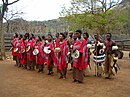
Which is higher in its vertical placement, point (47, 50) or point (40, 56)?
point (47, 50)

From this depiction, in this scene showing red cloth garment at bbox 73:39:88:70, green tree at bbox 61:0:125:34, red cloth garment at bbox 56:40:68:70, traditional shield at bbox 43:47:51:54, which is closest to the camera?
red cloth garment at bbox 73:39:88:70

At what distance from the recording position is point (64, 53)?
11.0 metres

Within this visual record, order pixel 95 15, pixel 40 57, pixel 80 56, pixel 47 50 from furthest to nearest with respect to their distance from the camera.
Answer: pixel 95 15
pixel 40 57
pixel 47 50
pixel 80 56

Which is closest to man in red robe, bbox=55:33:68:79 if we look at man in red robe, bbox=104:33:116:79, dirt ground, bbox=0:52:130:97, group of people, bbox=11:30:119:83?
group of people, bbox=11:30:119:83

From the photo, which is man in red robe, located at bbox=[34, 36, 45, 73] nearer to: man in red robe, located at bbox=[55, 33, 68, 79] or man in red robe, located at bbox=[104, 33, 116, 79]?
man in red robe, located at bbox=[55, 33, 68, 79]

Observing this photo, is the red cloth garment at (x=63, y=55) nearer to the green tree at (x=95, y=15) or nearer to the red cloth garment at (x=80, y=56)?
the red cloth garment at (x=80, y=56)

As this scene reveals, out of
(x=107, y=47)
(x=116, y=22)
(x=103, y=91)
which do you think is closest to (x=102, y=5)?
(x=116, y=22)

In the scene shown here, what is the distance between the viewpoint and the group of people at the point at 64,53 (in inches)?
401

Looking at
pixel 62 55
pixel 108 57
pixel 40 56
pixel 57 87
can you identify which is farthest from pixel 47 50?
pixel 57 87

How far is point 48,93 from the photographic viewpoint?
830cm

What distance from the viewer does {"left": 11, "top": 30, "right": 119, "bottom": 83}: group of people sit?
10180 millimetres

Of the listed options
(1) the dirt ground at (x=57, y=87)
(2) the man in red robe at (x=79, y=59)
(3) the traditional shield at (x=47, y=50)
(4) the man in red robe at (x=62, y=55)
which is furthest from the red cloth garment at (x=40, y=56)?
(2) the man in red robe at (x=79, y=59)

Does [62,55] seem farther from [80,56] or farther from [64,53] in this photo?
[80,56]

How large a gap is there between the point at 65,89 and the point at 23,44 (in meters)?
5.71
